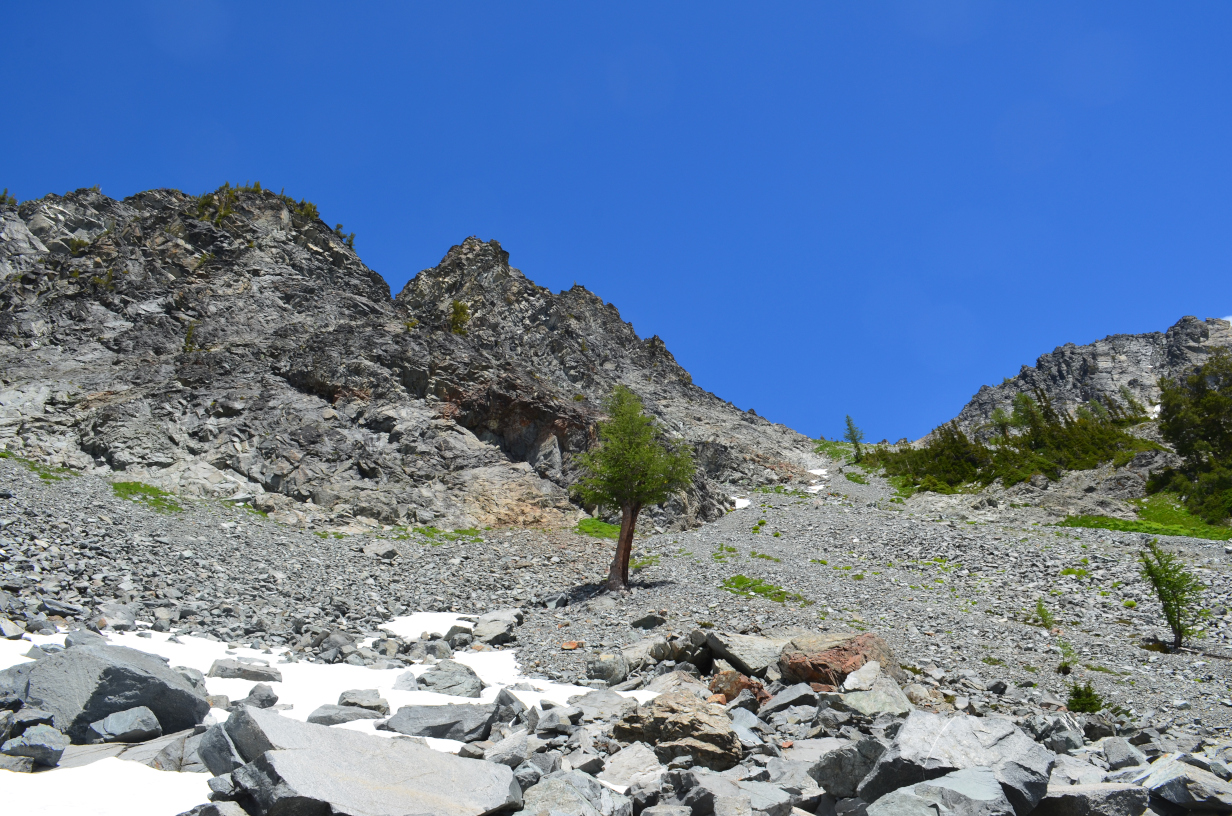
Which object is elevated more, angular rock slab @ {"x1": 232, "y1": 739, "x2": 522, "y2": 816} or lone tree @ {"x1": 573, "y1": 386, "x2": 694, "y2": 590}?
lone tree @ {"x1": 573, "y1": 386, "x2": 694, "y2": 590}

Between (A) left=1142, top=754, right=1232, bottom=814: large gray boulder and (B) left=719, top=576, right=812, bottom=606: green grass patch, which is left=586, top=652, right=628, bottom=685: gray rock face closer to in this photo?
(B) left=719, top=576, right=812, bottom=606: green grass patch

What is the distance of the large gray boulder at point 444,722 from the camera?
9.66m

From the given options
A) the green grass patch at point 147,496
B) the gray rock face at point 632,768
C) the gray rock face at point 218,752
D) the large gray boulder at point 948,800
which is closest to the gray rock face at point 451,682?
the gray rock face at point 632,768

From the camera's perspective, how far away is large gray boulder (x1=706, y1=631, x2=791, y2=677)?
14.4 m

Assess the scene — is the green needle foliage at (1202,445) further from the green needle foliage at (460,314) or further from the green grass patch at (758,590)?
the green needle foliage at (460,314)

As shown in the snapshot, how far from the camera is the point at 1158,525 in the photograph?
3653 cm

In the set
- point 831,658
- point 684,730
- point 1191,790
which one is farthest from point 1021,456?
point 684,730

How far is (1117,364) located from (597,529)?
199968 mm

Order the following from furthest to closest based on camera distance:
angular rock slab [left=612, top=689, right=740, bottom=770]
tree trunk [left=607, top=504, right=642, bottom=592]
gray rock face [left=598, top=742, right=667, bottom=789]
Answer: tree trunk [left=607, top=504, right=642, bottom=592] < angular rock slab [left=612, top=689, right=740, bottom=770] < gray rock face [left=598, top=742, right=667, bottom=789]

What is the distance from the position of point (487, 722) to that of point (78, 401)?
138ft

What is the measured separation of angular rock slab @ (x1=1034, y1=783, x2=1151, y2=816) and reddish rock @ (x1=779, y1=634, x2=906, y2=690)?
253 inches

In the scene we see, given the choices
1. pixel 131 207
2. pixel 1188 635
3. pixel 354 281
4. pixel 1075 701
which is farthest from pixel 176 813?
pixel 131 207

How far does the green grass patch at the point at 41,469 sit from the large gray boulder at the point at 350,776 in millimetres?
31618

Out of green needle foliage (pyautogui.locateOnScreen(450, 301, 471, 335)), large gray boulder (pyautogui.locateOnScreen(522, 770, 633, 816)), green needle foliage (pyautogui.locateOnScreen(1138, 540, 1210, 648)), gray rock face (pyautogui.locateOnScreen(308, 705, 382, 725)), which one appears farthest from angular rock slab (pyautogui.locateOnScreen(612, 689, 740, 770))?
green needle foliage (pyautogui.locateOnScreen(450, 301, 471, 335))
